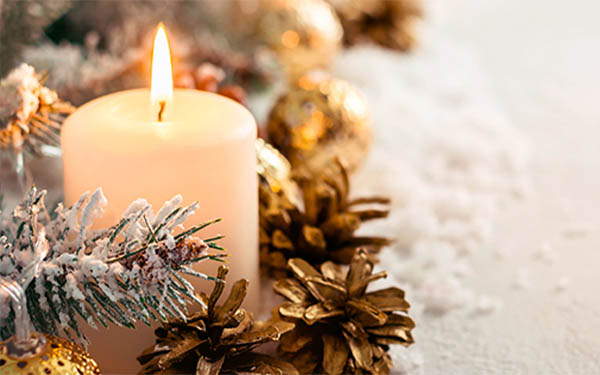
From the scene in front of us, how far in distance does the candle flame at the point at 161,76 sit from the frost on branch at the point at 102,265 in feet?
0.29

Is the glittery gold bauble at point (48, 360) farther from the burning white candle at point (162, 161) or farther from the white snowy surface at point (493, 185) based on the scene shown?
the white snowy surface at point (493, 185)

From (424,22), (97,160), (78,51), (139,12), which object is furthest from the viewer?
(424,22)

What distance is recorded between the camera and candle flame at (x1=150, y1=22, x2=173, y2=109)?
16.2 inches

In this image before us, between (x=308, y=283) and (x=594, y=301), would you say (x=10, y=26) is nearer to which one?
(x=308, y=283)

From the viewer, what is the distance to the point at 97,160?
Result: 392mm

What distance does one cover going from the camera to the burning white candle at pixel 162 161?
39 cm

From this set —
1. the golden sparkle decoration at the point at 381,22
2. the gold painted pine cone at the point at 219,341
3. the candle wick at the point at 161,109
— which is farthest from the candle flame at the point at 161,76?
the golden sparkle decoration at the point at 381,22

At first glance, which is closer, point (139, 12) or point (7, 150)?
point (7, 150)

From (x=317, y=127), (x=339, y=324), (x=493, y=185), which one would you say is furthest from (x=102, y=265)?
(x=493, y=185)

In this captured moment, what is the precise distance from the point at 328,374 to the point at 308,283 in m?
0.06

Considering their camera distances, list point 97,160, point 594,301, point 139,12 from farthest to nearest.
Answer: point 139,12 < point 594,301 < point 97,160

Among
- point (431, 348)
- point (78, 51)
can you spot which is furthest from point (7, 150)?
point (431, 348)

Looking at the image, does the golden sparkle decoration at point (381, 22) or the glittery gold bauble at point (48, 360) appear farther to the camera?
the golden sparkle decoration at point (381, 22)

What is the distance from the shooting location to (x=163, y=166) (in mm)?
386
